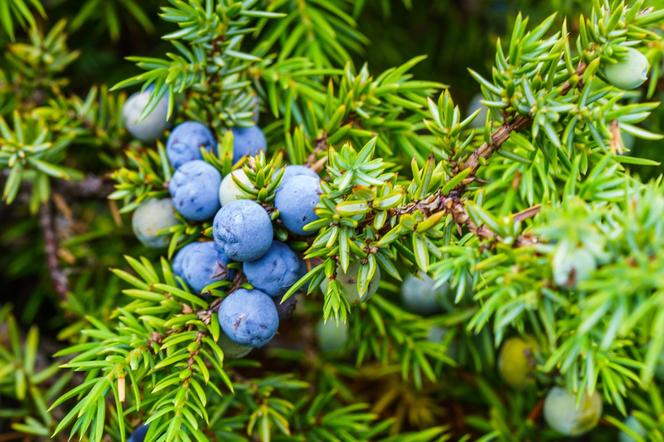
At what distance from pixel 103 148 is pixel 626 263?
93 centimetres

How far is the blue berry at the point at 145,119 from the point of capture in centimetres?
92

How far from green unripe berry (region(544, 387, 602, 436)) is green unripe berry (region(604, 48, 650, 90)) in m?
0.54

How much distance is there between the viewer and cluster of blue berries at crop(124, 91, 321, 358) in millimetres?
673

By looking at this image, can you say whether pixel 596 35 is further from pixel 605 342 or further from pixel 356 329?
pixel 356 329

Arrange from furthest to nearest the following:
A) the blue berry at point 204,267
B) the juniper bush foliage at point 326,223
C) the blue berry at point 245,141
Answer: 1. the blue berry at point 245,141
2. the blue berry at point 204,267
3. the juniper bush foliage at point 326,223

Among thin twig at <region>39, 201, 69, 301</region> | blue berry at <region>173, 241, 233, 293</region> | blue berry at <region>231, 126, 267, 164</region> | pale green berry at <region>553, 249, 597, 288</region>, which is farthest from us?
thin twig at <region>39, 201, 69, 301</region>

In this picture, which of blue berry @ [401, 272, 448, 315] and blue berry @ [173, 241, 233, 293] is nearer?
blue berry @ [173, 241, 233, 293]

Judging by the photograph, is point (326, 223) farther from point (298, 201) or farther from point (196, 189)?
point (196, 189)

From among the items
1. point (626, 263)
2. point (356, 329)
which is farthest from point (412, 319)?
point (626, 263)

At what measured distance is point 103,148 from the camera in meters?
1.12

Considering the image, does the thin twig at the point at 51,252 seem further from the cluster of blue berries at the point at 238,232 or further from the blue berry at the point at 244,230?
the blue berry at the point at 244,230

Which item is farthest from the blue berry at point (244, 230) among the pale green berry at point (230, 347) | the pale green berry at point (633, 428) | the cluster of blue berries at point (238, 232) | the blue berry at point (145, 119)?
the pale green berry at point (633, 428)

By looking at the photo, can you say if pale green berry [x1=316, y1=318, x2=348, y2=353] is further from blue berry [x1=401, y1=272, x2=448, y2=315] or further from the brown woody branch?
the brown woody branch

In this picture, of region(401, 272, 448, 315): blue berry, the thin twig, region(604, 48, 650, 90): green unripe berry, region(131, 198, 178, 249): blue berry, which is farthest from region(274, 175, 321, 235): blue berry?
the thin twig
